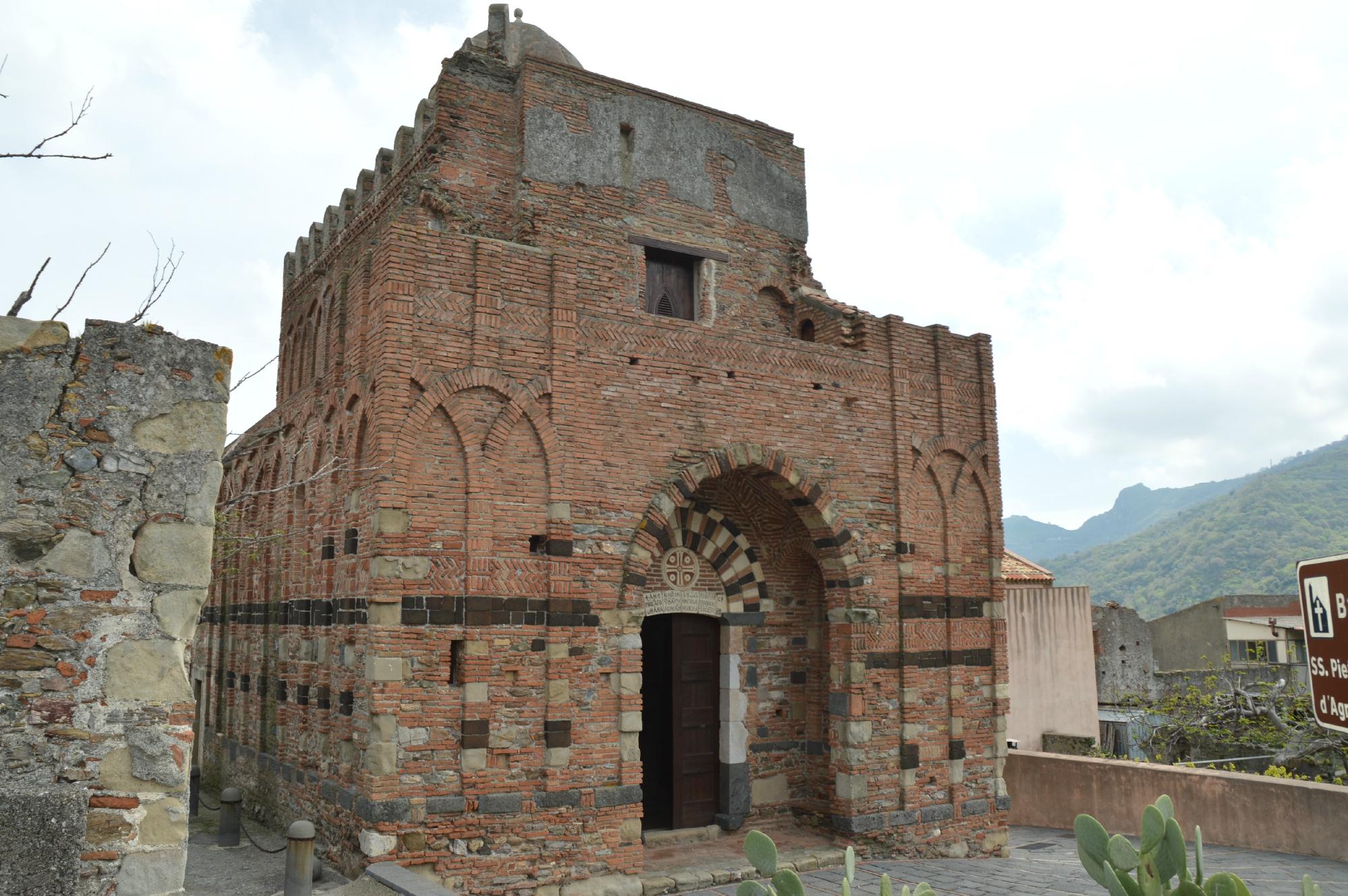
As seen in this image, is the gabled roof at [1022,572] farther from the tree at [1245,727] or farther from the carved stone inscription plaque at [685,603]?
the carved stone inscription plaque at [685,603]

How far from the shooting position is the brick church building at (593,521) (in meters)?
9.36

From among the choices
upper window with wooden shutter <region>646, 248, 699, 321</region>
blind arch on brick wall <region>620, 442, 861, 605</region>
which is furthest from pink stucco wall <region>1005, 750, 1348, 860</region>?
upper window with wooden shutter <region>646, 248, 699, 321</region>

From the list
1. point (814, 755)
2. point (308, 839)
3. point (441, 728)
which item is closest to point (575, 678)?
point (441, 728)

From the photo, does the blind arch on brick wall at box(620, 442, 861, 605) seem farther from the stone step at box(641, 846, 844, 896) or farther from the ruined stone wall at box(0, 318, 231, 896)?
the ruined stone wall at box(0, 318, 231, 896)

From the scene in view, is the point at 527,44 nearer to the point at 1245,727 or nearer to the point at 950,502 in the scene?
the point at 950,502

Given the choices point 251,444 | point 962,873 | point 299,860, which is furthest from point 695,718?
point 251,444

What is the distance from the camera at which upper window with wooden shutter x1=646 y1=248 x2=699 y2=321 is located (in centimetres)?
1248

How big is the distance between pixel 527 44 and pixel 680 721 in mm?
10044

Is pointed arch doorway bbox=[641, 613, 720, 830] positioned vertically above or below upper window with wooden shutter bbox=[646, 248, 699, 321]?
below

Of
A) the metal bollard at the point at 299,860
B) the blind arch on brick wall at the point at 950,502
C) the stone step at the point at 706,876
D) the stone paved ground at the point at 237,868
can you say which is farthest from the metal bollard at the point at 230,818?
the blind arch on brick wall at the point at 950,502

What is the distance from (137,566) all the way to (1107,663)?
31350mm

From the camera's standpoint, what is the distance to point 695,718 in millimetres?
11867

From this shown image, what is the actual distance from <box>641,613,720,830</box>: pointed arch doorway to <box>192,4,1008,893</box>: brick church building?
0.14 ft

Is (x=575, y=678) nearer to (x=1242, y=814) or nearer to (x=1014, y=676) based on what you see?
(x=1242, y=814)
